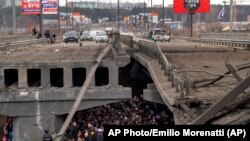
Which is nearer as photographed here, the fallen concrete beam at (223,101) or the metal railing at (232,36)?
the fallen concrete beam at (223,101)

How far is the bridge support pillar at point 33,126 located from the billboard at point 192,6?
56.8m

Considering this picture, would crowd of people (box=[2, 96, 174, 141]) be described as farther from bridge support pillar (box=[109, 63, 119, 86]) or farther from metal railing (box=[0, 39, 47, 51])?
metal railing (box=[0, 39, 47, 51])

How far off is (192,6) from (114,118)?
6115cm

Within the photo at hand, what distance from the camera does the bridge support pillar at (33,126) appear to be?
2711 centimetres

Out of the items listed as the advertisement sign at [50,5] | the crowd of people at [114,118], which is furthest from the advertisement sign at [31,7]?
the crowd of people at [114,118]

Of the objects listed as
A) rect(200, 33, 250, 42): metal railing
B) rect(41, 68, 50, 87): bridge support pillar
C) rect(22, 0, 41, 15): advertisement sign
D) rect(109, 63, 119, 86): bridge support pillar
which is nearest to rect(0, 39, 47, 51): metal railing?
rect(41, 68, 50, 87): bridge support pillar

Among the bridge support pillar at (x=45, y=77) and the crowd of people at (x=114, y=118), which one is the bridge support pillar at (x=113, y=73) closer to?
the crowd of people at (x=114, y=118)

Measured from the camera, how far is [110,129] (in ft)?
24.4

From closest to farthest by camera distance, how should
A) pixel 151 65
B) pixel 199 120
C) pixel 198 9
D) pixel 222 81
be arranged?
pixel 199 120 < pixel 222 81 < pixel 151 65 < pixel 198 9

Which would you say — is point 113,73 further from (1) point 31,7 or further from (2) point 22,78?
(1) point 31,7

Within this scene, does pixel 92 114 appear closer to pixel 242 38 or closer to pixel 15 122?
pixel 15 122

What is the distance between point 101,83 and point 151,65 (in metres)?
10.6

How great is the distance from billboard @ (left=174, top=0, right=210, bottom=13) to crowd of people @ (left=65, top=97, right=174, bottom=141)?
170 ft

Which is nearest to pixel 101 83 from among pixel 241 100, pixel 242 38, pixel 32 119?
pixel 32 119
